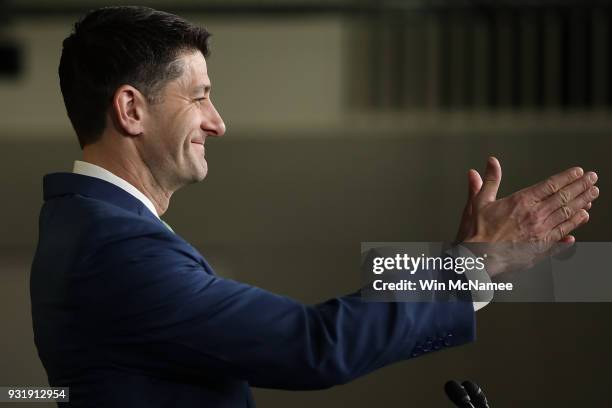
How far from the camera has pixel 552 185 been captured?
1.30 m

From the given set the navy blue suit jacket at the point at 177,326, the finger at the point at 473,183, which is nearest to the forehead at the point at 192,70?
the navy blue suit jacket at the point at 177,326

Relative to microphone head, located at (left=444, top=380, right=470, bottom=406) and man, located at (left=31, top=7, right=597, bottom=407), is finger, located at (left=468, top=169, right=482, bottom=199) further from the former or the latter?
microphone head, located at (left=444, top=380, right=470, bottom=406)

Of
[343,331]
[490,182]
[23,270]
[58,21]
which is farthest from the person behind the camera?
[58,21]

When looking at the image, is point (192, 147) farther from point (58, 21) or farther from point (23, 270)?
point (58, 21)

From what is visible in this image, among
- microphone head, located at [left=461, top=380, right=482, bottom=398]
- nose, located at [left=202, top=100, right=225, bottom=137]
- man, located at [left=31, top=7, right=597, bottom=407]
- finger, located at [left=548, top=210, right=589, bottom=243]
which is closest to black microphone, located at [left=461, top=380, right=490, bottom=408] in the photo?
microphone head, located at [left=461, top=380, right=482, bottom=398]

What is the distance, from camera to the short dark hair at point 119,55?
1451 millimetres

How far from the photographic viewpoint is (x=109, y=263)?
1284 millimetres

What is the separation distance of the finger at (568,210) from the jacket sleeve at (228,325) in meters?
0.16

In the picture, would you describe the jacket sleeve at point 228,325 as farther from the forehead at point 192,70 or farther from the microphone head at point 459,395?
the forehead at point 192,70

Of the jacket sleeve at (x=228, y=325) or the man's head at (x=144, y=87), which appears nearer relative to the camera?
the jacket sleeve at (x=228, y=325)

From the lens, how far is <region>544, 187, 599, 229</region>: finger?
1285 millimetres

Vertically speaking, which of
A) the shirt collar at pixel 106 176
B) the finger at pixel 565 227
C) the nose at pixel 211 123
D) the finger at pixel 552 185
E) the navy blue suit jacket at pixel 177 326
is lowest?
the navy blue suit jacket at pixel 177 326

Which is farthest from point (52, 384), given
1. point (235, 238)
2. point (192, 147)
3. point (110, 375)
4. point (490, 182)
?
point (235, 238)

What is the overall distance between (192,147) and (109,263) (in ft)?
0.91
